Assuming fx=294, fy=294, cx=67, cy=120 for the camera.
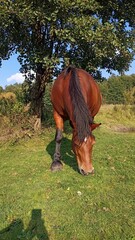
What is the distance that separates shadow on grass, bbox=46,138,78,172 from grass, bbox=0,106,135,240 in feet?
0.07

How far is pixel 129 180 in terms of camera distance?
5.42 m

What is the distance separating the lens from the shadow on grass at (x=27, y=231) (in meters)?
3.79

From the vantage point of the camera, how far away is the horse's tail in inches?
187

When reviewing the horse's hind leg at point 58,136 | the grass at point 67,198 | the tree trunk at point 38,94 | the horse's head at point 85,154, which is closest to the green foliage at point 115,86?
the tree trunk at point 38,94

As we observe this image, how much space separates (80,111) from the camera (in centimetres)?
497

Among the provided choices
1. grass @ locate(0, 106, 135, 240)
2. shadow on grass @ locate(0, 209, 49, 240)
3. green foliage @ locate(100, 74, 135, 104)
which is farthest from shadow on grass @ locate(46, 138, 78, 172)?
green foliage @ locate(100, 74, 135, 104)

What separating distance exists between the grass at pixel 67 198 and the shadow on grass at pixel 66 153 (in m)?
0.02

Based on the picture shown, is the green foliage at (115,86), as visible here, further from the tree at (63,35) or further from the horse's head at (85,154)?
the horse's head at (85,154)

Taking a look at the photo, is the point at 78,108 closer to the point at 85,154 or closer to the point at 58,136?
the point at 85,154

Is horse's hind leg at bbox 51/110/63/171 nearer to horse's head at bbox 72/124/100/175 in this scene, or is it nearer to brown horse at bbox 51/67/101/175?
brown horse at bbox 51/67/101/175

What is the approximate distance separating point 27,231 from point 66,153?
351 centimetres

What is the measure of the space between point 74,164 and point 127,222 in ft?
8.22

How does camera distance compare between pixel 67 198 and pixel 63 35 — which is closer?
pixel 67 198

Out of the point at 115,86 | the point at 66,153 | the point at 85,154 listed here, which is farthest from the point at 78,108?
the point at 115,86
